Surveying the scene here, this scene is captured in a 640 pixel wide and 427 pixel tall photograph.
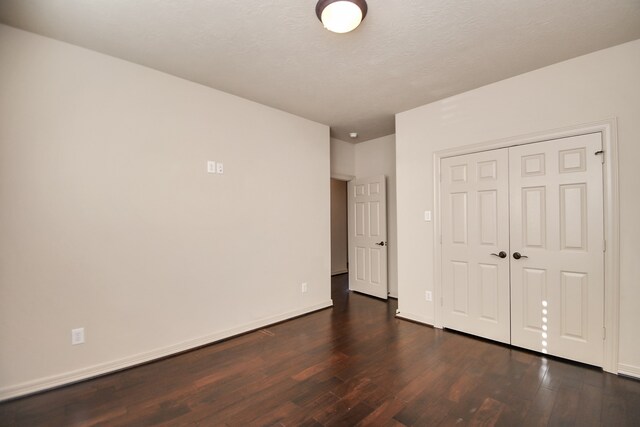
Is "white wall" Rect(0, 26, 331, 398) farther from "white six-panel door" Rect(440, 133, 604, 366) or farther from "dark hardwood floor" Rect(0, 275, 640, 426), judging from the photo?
"white six-panel door" Rect(440, 133, 604, 366)

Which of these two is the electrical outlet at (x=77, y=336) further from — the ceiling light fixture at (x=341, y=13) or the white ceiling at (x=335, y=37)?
the ceiling light fixture at (x=341, y=13)

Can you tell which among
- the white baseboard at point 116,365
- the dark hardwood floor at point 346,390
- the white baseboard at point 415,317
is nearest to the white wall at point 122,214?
the white baseboard at point 116,365

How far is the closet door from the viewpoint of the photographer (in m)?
2.43

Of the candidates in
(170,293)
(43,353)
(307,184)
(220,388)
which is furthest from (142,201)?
(307,184)

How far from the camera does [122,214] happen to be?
2490 mm

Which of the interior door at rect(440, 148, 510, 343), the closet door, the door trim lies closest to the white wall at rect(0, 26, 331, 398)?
the interior door at rect(440, 148, 510, 343)

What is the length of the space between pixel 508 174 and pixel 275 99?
8.97 ft

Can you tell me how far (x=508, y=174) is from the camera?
114 inches

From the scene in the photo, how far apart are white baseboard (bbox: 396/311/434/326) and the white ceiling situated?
9.04 ft

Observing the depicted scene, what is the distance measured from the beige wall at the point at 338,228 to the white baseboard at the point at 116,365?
10.9 ft

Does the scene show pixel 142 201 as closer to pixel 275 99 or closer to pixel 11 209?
pixel 11 209

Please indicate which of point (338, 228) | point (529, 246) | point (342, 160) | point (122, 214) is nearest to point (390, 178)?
point (342, 160)

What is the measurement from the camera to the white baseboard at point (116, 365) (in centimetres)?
206

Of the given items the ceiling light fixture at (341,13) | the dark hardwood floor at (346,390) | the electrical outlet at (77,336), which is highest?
the ceiling light fixture at (341,13)
